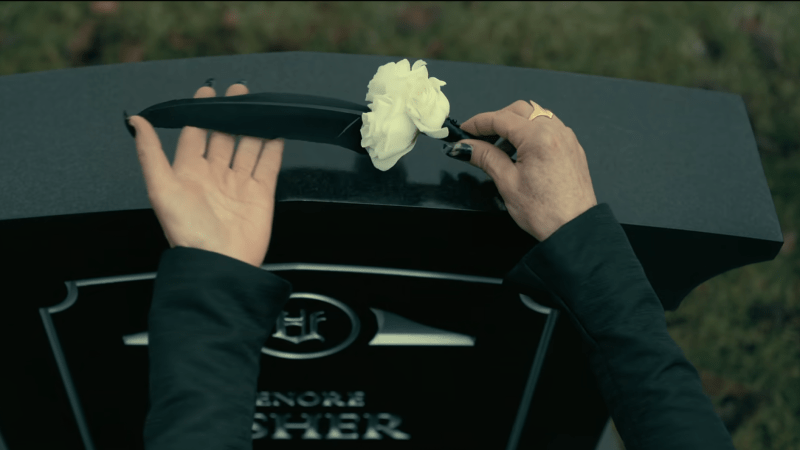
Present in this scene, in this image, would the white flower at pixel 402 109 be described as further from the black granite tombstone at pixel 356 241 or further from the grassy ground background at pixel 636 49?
the grassy ground background at pixel 636 49

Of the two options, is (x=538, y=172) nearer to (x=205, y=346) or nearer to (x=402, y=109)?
(x=402, y=109)

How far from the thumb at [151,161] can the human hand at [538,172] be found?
462 mm

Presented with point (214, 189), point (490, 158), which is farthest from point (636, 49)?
point (214, 189)

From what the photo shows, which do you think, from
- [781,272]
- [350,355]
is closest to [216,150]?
[350,355]

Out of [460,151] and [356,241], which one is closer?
[460,151]

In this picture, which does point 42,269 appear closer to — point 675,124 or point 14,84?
point 14,84

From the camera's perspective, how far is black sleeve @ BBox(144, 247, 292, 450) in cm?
80

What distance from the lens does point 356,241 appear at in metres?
1.13

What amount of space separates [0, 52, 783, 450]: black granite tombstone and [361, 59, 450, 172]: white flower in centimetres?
12

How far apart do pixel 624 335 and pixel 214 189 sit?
0.62 metres

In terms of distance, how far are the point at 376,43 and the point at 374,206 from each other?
4.33ft

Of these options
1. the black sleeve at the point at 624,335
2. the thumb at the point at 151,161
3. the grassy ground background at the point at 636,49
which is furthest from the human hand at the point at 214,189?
the grassy ground background at the point at 636,49

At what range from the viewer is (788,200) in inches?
88.6

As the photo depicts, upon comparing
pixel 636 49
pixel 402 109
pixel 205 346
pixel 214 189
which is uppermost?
pixel 636 49
